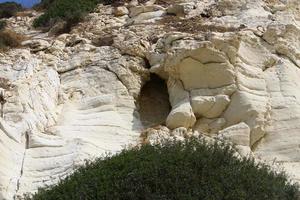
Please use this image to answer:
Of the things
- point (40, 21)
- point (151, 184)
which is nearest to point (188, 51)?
point (151, 184)

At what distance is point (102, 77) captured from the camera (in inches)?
671

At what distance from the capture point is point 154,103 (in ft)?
56.1

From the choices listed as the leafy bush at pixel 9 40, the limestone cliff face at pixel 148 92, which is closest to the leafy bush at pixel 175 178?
the limestone cliff face at pixel 148 92

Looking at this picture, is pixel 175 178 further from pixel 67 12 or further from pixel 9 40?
pixel 67 12

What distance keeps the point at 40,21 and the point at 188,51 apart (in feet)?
24.1

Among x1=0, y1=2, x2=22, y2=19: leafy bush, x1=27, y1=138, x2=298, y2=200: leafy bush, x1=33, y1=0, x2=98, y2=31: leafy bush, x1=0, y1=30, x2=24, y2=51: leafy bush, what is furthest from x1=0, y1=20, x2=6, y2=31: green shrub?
x1=27, y1=138, x2=298, y2=200: leafy bush

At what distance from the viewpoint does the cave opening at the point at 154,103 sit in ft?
54.3

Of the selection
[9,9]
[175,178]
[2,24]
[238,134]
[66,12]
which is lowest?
[9,9]

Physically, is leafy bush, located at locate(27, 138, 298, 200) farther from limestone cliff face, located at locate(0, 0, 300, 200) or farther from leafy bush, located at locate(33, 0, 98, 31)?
leafy bush, located at locate(33, 0, 98, 31)

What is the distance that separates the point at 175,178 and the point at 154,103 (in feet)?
15.3

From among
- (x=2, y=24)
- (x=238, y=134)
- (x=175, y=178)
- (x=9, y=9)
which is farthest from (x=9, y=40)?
(x=175, y=178)

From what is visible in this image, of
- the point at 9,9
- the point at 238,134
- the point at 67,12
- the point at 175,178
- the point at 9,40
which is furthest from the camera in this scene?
the point at 9,9

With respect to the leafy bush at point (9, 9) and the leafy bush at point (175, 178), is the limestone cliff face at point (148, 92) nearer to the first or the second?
the leafy bush at point (175, 178)

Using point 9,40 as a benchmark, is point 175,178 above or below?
above
